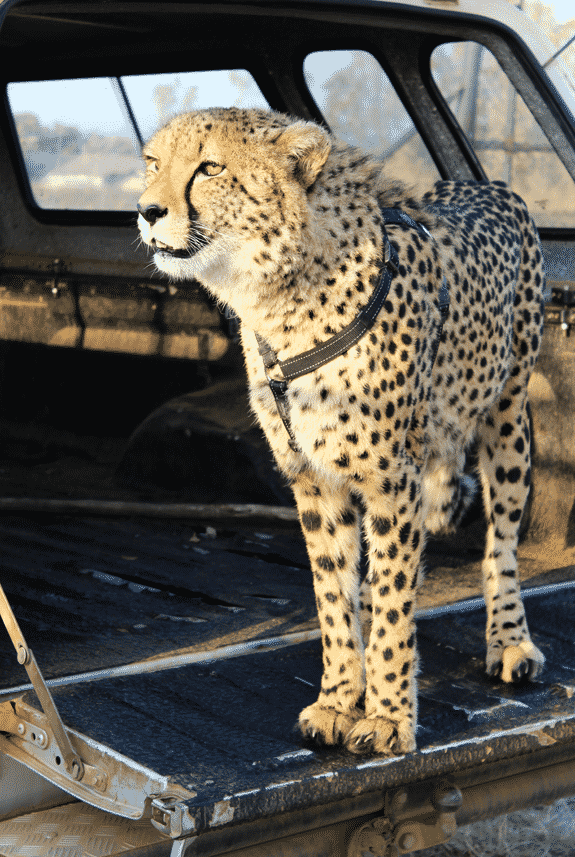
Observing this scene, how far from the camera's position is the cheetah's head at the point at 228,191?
7.23 feet

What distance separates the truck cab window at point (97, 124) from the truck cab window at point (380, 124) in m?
0.43

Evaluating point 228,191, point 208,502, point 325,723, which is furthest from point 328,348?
point 208,502

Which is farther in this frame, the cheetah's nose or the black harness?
the black harness

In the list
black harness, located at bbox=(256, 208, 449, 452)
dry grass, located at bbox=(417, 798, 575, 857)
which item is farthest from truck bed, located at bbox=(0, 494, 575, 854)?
black harness, located at bbox=(256, 208, 449, 452)

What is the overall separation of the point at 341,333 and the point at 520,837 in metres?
1.65

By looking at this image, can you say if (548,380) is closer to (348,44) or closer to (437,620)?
(437,620)

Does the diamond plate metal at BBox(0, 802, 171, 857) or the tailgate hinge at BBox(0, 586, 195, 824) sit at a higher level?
the tailgate hinge at BBox(0, 586, 195, 824)

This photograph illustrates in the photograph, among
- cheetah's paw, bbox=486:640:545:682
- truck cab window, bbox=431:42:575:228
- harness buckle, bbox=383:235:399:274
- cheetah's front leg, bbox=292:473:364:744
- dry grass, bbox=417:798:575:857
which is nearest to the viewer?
harness buckle, bbox=383:235:399:274

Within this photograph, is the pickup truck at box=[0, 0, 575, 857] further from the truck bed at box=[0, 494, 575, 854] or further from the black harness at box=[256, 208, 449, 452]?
the black harness at box=[256, 208, 449, 452]

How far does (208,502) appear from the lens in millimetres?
4598

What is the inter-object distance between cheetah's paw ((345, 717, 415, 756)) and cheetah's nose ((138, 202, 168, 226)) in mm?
1182

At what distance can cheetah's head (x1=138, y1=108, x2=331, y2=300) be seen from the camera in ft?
7.23

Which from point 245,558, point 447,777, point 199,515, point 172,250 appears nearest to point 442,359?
point 172,250

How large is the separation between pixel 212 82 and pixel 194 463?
161cm
